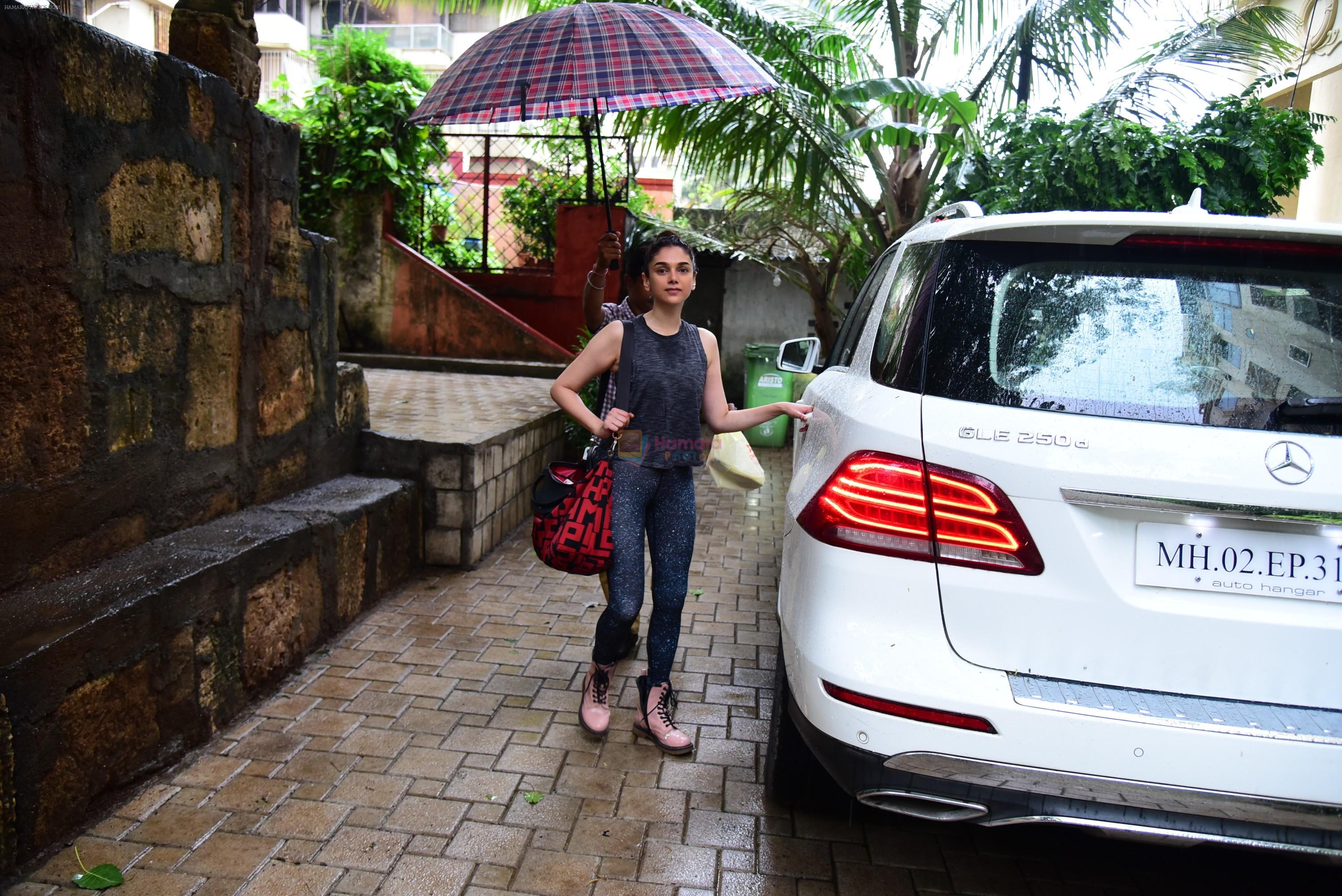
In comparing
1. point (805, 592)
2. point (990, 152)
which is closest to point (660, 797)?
point (805, 592)

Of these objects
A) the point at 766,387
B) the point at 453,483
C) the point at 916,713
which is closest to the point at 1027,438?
the point at 916,713

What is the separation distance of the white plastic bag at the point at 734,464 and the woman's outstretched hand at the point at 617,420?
1.88 ft

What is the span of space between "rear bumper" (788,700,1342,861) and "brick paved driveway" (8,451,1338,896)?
0.61 meters

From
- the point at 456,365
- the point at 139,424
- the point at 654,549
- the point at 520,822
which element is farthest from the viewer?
the point at 456,365

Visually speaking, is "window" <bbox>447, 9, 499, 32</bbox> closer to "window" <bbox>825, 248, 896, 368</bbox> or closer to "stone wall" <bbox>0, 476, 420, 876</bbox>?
"window" <bbox>825, 248, 896, 368</bbox>

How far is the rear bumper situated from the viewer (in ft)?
6.75

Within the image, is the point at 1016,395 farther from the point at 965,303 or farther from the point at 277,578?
the point at 277,578

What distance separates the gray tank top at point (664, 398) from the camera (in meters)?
3.22

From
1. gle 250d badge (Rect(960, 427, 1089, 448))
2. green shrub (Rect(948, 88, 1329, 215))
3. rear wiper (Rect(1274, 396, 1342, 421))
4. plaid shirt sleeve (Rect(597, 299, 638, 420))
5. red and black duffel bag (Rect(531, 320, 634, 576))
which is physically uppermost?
green shrub (Rect(948, 88, 1329, 215))

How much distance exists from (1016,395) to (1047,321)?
0.73ft

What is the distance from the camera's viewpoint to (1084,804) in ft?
6.98

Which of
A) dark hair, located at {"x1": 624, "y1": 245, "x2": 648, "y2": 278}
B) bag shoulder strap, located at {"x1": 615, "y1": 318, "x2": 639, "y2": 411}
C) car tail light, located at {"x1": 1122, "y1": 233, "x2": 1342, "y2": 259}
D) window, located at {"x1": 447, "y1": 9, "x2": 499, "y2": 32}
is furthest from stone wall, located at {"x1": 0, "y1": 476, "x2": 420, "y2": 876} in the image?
window, located at {"x1": 447, "y1": 9, "x2": 499, "y2": 32}

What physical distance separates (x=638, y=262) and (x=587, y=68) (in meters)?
1.06

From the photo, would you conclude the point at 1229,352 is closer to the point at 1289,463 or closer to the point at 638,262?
the point at 1289,463
